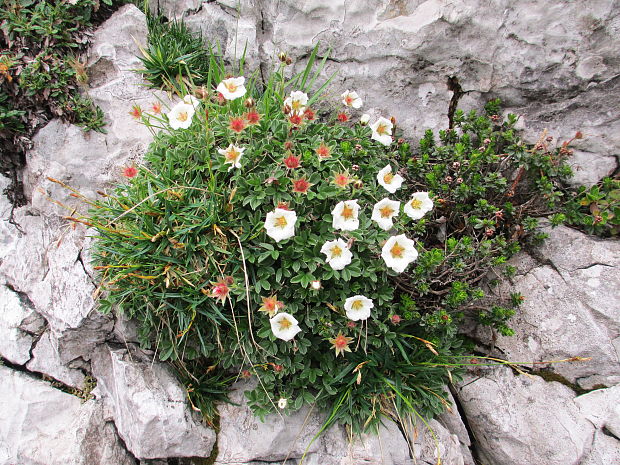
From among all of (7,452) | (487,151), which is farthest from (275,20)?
(7,452)

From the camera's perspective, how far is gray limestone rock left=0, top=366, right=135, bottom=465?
2762mm

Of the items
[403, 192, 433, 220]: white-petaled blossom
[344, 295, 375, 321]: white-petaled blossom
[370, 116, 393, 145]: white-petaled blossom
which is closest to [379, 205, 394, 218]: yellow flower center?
[403, 192, 433, 220]: white-petaled blossom

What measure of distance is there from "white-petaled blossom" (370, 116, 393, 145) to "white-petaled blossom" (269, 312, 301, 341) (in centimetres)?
149

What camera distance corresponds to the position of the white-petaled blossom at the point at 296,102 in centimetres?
293

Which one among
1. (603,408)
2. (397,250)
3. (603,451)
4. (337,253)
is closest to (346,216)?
(337,253)

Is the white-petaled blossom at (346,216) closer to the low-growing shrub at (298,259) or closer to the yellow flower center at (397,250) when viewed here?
the low-growing shrub at (298,259)

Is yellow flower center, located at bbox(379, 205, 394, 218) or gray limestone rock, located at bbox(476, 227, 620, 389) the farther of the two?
gray limestone rock, located at bbox(476, 227, 620, 389)

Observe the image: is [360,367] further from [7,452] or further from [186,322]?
[7,452]

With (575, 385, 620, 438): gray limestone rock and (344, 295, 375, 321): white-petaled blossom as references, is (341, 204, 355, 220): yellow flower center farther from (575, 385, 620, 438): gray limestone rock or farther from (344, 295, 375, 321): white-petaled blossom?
(575, 385, 620, 438): gray limestone rock

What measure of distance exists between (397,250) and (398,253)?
21mm

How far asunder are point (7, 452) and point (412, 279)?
306 centimetres

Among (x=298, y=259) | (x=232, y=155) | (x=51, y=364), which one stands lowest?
(x=51, y=364)

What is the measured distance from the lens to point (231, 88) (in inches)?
112

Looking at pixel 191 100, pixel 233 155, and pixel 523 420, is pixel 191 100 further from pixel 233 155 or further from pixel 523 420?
Result: pixel 523 420
